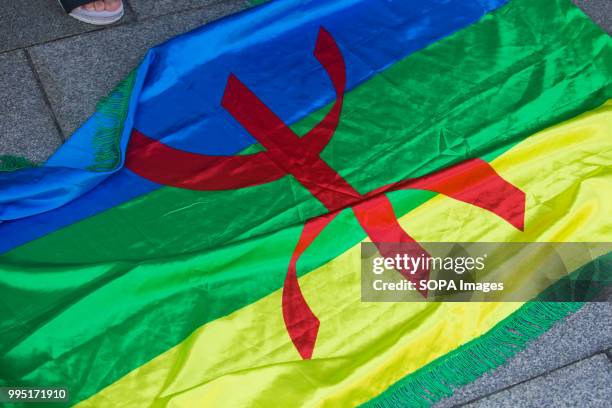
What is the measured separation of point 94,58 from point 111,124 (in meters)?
0.30

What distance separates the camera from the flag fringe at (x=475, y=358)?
157 centimetres

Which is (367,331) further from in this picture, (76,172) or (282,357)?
(76,172)

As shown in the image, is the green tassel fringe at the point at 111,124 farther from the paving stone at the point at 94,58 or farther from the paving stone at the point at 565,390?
the paving stone at the point at 565,390

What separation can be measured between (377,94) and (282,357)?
0.76 m

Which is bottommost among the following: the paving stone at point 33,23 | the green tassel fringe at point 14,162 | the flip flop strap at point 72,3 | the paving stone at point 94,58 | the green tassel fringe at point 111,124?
the green tassel fringe at point 111,124

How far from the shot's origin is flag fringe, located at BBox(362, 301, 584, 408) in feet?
5.14

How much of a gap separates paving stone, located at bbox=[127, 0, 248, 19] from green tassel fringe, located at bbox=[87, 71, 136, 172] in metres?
0.32

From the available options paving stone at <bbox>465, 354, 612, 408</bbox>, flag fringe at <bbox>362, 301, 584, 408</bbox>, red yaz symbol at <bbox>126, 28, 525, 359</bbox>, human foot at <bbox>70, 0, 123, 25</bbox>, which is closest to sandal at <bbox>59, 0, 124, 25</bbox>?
human foot at <bbox>70, 0, 123, 25</bbox>

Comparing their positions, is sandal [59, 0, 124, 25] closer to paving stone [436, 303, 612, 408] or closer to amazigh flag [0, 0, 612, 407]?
amazigh flag [0, 0, 612, 407]

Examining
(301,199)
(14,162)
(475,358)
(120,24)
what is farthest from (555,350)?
(120,24)

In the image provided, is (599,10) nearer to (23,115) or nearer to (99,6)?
(99,6)

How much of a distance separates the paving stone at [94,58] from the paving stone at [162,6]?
22 mm

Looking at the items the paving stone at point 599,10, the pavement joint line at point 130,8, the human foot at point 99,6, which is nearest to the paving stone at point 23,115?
the human foot at point 99,6

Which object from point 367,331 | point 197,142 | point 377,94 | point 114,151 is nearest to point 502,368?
point 367,331
